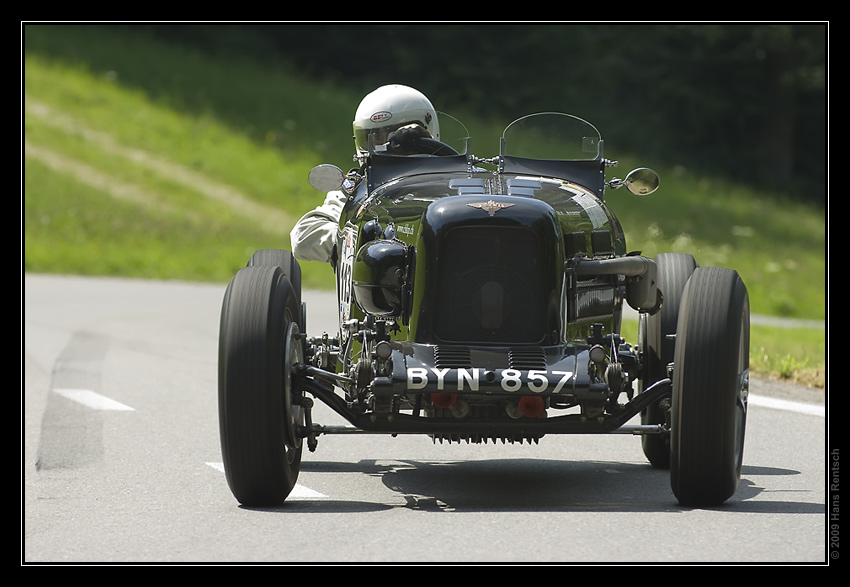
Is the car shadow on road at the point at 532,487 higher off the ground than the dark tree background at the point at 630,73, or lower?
lower

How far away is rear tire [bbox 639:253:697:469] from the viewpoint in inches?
275

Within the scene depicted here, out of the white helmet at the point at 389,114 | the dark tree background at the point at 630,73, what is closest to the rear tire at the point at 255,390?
the white helmet at the point at 389,114

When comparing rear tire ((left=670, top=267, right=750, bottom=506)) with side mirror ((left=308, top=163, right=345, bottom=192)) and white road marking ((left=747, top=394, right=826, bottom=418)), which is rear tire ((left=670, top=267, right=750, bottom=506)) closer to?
side mirror ((left=308, top=163, right=345, bottom=192))

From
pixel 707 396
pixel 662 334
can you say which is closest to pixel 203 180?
pixel 662 334

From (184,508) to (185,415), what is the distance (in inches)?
125

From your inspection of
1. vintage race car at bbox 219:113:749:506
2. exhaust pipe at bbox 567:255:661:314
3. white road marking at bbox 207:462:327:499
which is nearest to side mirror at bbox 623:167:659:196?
vintage race car at bbox 219:113:749:506

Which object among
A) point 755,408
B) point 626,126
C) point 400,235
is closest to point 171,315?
point 755,408

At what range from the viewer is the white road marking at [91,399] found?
9586 millimetres

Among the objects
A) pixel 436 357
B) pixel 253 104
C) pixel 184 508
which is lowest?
pixel 184 508

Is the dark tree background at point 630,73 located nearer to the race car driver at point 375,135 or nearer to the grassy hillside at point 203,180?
the grassy hillside at point 203,180

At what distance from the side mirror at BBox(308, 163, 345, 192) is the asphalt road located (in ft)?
5.00

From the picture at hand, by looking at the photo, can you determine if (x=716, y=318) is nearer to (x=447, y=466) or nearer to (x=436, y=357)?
(x=436, y=357)

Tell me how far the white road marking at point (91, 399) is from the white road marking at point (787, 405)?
443 centimetres
